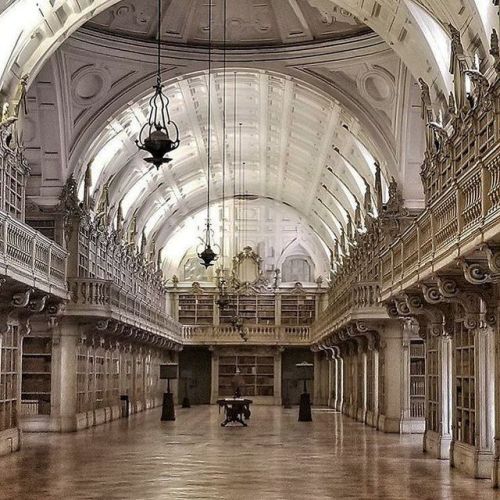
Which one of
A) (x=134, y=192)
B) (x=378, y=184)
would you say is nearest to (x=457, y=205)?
(x=378, y=184)

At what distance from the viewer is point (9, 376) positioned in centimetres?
2198

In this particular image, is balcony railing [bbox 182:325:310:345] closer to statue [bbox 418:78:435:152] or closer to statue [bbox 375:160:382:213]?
statue [bbox 375:160:382:213]

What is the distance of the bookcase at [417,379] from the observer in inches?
1107

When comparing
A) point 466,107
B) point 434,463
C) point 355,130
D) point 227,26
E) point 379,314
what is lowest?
point 434,463

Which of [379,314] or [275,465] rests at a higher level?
[379,314]

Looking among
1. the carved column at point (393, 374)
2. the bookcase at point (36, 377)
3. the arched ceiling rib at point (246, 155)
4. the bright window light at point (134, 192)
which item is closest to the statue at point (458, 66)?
the arched ceiling rib at point (246, 155)

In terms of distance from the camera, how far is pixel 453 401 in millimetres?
18391

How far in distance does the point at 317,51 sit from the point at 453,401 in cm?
1230

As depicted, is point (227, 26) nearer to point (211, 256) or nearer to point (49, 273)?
point (211, 256)

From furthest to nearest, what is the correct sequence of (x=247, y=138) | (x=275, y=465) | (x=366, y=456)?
(x=247, y=138), (x=366, y=456), (x=275, y=465)

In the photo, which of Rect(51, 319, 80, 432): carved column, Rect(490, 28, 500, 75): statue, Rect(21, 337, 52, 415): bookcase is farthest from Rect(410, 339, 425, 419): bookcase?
Rect(490, 28, 500, 75): statue

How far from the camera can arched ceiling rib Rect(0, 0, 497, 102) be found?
Answer: 20.7 m

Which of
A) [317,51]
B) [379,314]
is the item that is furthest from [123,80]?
[379,314]

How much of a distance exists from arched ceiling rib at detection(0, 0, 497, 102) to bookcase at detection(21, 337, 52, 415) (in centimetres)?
826
